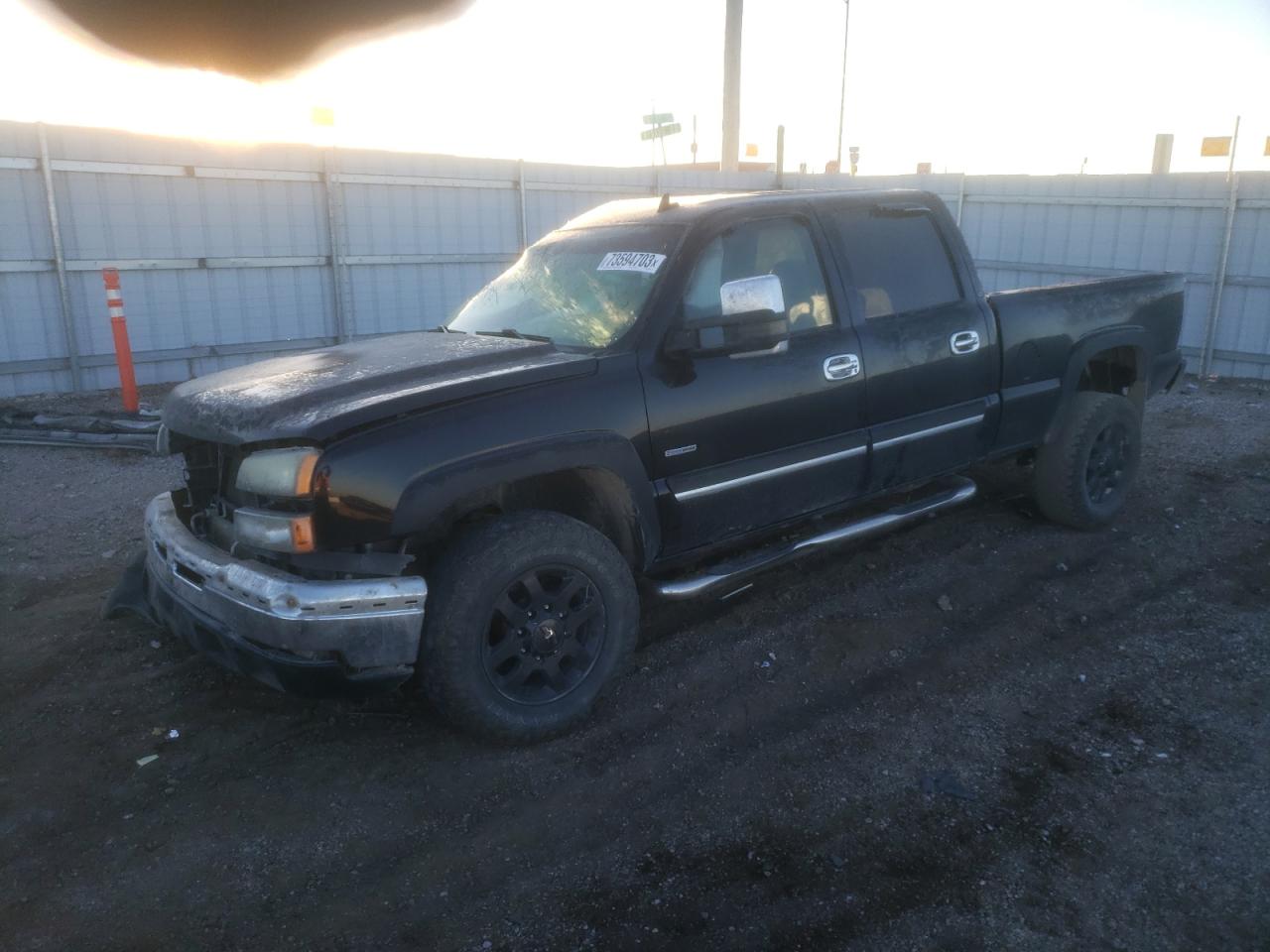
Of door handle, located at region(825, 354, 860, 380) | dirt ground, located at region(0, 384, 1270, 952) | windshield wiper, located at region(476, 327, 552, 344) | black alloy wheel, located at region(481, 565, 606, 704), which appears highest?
windshield wiper, located at region(476, 327, 552, 344)

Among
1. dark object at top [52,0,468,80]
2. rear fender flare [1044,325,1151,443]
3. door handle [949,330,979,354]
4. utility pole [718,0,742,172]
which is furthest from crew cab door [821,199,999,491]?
utility pole [718,0,742,172]

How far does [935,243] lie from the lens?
492 cm

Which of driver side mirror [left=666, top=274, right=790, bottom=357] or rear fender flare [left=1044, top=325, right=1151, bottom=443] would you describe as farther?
rear fender flare [left=1044, top=325, right=1151, bottom=443]

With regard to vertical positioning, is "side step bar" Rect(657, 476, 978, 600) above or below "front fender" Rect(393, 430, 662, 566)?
below

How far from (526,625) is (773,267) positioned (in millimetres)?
1991

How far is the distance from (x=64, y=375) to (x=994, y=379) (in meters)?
A: 9.11

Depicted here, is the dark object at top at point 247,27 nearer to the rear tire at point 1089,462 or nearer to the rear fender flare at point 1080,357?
the rear fender flare at point 1080,357

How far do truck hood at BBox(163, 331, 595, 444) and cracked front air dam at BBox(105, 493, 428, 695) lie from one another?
476mm

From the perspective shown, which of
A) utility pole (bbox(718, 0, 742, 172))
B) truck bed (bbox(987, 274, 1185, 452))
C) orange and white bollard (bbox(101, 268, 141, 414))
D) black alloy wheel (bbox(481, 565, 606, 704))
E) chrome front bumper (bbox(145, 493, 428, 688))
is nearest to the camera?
chrome front bumper (bbox(145, 493, 428, 688))

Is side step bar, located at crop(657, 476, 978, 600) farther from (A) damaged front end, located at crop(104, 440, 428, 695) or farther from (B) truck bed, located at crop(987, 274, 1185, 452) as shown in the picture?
(A) damaged front end, located at crop(104, 440, 428, 695)

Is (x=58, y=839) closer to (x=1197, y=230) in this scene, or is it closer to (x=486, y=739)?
(x=486, y=739)

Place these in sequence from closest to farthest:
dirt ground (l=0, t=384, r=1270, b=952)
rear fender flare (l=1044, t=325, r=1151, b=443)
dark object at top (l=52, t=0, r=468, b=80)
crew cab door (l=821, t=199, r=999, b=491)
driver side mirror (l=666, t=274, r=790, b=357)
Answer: dirt ground (l=0, t=384, r=1270, b=952), driver side mirror (l=666, t=274, r=790, b=357), crew cab door (l=821, t=199, r=999, b=491), rear fender flare (l=1044, t=325, r=1151, b=443), dark object at top (l=52, t=0, r=468, b=80)

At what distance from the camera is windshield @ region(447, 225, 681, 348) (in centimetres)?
394

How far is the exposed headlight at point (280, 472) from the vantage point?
9.91ft
